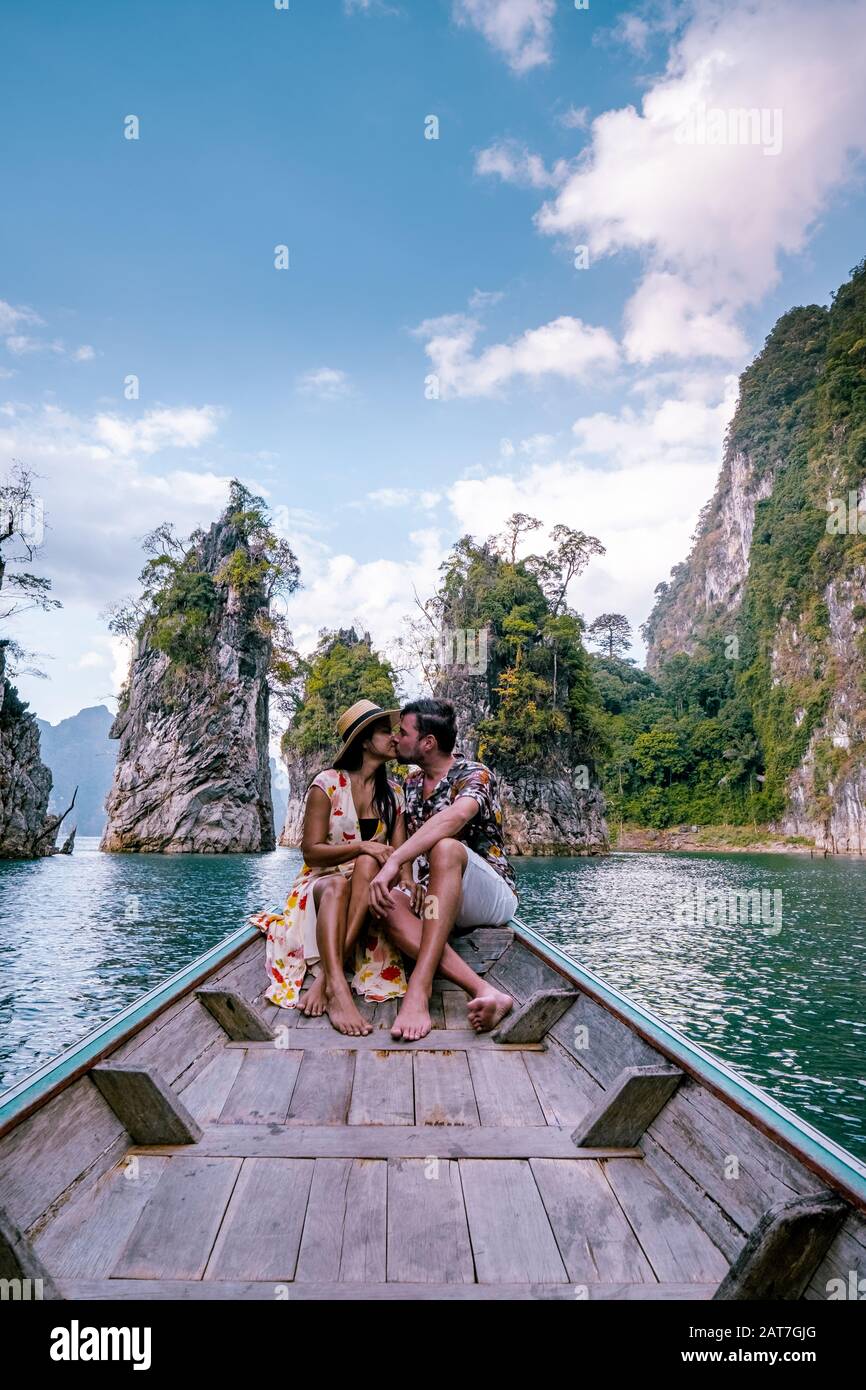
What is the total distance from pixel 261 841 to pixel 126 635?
11.5 m

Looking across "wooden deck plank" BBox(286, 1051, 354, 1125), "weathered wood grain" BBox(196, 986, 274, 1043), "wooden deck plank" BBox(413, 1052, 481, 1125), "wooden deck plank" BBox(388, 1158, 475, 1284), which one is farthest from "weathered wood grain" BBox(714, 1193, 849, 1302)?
"weathered wood grain" BBox(196, 986, 274, 1043)

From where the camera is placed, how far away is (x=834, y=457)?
51.8m

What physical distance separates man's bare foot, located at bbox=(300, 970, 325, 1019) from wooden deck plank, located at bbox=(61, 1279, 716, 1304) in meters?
1.82

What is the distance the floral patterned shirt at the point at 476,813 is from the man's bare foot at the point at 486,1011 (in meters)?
0.76

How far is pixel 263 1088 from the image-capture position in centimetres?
269

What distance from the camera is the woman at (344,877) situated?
3490 millimetres

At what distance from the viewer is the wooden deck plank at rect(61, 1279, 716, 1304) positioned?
1.56 m

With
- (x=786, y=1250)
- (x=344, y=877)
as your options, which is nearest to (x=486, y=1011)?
(x=344, y=877)

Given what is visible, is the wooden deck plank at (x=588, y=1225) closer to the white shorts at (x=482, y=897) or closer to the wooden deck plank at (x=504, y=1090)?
the wooden deck plank at (x=504, y=1090)

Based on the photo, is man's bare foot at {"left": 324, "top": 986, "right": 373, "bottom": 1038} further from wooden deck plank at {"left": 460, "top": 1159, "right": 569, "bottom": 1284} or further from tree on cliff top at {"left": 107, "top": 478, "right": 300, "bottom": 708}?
tree on cliff top at {"left": 107, "top": 478, "right": 300, "bottom": 708}

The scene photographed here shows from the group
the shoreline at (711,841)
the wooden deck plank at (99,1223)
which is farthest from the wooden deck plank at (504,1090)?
the shoreline at (711,841)

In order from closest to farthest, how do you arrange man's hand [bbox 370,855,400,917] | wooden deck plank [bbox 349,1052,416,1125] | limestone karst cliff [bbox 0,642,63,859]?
wooden deck plank [bbox 349,1052,416,1125]
man's hand [bbox 370,855,400,917]
limestone karst cliff [bbox 0,642,63,859]

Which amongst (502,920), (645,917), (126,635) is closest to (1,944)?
(502,920)

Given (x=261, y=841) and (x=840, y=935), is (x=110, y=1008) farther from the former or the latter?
(x=261, y=841)
